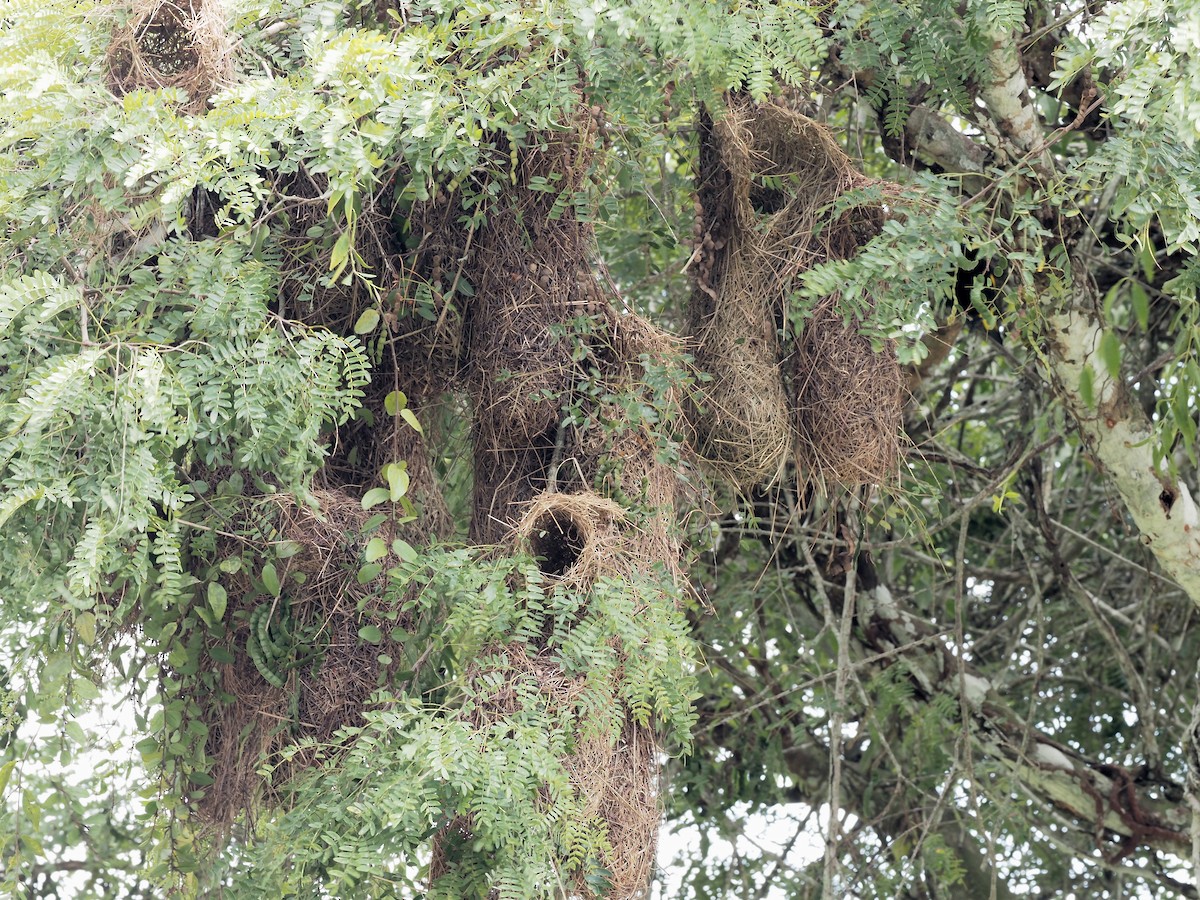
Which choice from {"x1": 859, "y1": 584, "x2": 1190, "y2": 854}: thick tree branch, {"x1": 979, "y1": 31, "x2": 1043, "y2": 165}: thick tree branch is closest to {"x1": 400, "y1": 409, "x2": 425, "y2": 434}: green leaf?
{"x1": 979, "y1": 31, "x2": 1043, "y2": 165}: thick tree branch

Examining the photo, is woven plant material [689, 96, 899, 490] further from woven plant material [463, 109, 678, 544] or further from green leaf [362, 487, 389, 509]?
green leaf [362, 487, 389, 509]

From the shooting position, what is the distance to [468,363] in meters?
3.07

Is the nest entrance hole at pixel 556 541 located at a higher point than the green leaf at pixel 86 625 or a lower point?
lower

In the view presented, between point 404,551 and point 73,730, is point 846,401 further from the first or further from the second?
point 73,730

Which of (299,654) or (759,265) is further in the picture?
(759,265)

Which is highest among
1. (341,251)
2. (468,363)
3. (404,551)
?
(341,251)

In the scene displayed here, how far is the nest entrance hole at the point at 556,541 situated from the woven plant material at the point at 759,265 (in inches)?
16.7

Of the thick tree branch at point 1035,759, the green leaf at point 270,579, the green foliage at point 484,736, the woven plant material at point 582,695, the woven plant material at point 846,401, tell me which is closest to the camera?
the green foliage at point 484,736

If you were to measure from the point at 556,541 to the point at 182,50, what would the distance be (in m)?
1.29

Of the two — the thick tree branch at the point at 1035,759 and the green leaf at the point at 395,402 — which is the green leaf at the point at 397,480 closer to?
the green leaf at the point at 395,402

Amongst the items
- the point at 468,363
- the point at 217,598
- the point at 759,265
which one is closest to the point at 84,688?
the point at 217,598

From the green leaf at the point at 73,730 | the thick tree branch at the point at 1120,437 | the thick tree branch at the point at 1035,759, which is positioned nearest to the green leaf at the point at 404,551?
the green leaf at the point at 73,730

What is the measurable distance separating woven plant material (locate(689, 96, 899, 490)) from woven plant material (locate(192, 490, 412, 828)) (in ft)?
2.79

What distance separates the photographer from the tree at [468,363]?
2.48m
